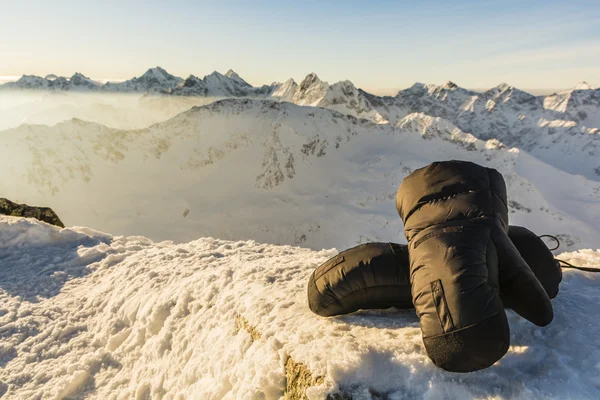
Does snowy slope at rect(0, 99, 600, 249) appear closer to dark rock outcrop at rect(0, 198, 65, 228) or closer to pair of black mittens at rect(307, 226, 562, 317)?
dark rock outcrop at rect(0, 198, 65, 228)

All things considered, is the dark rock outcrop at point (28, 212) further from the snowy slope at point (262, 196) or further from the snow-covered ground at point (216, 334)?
the snowy slope at point (262, 196)

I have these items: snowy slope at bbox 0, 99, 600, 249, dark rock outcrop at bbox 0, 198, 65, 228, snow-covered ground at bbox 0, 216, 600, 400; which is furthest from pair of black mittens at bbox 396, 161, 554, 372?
snowy slope at bbox 0, 99, 600, 249

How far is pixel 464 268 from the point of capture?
10.2ft

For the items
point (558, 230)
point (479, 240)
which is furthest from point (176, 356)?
point (558, 230)

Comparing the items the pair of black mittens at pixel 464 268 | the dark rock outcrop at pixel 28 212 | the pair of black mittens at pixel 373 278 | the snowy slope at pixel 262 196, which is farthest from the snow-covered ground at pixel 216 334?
the snowy slope at pixel 262 196

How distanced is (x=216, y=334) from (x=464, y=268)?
3.57 meters

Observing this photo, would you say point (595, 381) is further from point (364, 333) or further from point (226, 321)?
point (226, 321)

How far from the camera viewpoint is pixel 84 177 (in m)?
198

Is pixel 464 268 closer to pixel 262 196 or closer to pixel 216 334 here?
pixel 216 334

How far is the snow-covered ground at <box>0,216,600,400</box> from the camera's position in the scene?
3.21 metres

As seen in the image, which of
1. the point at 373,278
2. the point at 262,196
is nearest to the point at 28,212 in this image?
the point at 373,278

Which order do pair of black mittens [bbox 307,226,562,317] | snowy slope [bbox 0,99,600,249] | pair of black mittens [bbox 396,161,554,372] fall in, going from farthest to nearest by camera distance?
snowy slope [bbox 0,99,600,249] → pair of black mittens [bbox 307,226,562,317] → pair of black mittens [bbox 396,161,554,372]

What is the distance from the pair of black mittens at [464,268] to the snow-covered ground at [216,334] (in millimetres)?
381

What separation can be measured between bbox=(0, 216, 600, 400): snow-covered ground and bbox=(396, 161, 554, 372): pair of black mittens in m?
0.38
